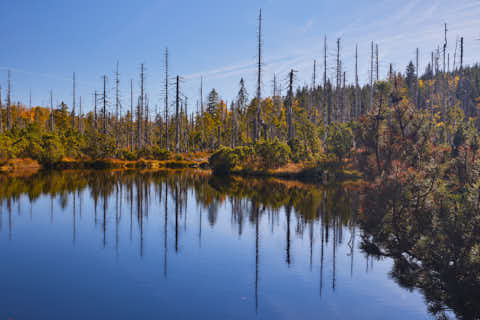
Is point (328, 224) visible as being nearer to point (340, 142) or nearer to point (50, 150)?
point (340, 142)

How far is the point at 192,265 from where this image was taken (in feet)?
27.5

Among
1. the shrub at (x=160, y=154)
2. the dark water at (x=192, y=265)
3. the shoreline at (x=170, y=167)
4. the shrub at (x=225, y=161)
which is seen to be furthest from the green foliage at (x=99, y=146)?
the dark water at (x=192, y=265)

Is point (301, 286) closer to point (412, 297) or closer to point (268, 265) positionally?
point (268, 265)

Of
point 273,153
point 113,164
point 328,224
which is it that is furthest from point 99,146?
point 328,224

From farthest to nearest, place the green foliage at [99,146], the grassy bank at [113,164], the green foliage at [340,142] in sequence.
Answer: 1. the green foliage at [99,146]
2. the grassy bank at [113,164]
3. the green foliage at [340,142]

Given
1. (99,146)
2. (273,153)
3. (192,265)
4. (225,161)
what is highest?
(99,146)

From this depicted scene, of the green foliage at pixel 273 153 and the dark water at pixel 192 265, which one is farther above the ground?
the green foliage at pixel 273 153

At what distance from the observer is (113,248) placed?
386 inches

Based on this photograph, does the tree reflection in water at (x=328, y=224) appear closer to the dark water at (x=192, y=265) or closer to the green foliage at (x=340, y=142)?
the dark water at (x=192, y=265)

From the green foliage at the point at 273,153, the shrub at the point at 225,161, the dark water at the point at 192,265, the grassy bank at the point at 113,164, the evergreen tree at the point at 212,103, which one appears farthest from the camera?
the evergreen tree at the point at 212,103

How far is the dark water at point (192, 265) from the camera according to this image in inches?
241

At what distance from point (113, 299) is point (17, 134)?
44211mm

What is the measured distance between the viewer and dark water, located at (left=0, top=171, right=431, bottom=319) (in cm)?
612

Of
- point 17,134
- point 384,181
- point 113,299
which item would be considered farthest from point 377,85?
point 17,134
